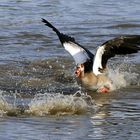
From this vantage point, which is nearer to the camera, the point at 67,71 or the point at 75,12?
the point at 67,71

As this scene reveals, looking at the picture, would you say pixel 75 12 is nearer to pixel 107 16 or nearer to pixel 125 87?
pixel 107 16

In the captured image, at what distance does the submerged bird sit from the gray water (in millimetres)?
179

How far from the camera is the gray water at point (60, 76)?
8.42 m

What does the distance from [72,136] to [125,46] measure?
3514mm

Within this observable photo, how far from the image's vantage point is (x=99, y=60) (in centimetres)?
1158

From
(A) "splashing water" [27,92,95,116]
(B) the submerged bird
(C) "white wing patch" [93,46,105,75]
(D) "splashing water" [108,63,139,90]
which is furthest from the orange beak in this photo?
(A) "splashing water" [27,92,95,116]

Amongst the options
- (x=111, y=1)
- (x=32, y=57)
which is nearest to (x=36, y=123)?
(x=32, y=57)

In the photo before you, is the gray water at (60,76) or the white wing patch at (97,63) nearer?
the gray water at (60,76)

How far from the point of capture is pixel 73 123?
8.66m

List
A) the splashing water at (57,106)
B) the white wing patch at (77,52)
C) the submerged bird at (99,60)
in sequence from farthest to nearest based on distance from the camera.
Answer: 1. the white wing patch at (77,52)
2. the submerged bird at (99,60)
3. the splashing water at (57,106)

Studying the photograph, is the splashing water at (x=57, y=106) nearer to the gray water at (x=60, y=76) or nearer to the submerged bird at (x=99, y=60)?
the gray water at (x=60, y=76)

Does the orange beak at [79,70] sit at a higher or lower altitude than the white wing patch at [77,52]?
lower

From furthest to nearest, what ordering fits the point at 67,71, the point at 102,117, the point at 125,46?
1. the point at 67,71
2. the point at 125,46
3. the point at 102,117

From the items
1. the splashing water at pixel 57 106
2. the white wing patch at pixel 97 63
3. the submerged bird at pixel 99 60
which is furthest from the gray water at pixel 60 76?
the white wing patch at pixel 97 63
